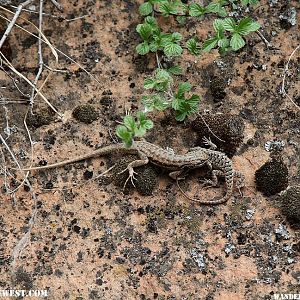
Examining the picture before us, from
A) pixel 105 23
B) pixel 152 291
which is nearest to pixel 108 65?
pixel 105 23

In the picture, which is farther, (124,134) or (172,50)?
(172,50)

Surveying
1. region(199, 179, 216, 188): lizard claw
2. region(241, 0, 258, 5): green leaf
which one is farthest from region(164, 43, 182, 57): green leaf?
region(199, 179, 216, 188): lizard claw

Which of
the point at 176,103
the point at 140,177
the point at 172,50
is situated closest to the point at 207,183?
the point at 140,177

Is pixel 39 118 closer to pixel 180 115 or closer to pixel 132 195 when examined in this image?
pixel 132 195

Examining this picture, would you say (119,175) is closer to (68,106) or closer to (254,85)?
(68,106)

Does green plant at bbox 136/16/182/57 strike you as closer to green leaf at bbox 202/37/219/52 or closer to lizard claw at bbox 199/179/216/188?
green leaf at bbox 202/37/219/52
